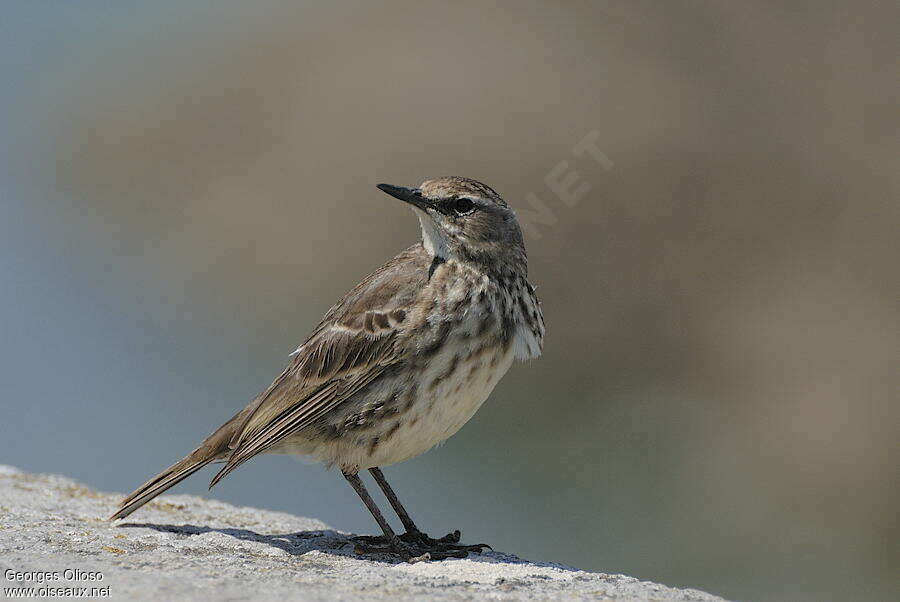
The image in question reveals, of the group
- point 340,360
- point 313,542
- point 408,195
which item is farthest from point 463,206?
point 313,542

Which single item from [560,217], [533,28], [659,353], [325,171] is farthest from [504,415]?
[533,28]

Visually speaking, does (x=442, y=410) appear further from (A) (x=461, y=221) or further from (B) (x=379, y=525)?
(A) (x=461, y=221)

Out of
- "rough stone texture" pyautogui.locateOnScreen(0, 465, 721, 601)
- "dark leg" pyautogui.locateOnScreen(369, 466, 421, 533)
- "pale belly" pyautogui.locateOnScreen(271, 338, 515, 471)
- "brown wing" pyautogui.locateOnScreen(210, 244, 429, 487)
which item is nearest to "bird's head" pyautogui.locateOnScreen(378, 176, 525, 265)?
"brown wing" pyautogui.locateOnScreen(210, 244, 429, 487)

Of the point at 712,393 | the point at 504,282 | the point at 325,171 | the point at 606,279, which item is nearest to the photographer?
the point at 504,282

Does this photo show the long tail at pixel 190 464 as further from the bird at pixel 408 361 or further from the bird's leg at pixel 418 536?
the bird's leg at pixel 418 536

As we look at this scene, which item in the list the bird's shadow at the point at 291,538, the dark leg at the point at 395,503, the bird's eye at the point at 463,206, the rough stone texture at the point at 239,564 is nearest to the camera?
the rough stone texture at the point at 239,564

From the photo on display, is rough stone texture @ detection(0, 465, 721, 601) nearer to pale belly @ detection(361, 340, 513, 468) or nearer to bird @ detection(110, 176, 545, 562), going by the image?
bird @ detection(110, 176, 545, 562)

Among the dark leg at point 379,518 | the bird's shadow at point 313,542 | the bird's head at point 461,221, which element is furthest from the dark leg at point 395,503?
the bird's head at point 461,221

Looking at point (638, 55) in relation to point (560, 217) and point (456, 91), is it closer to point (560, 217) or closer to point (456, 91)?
point (456, 91)
